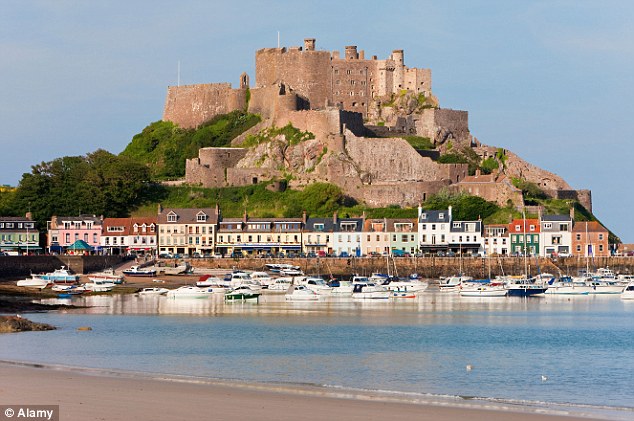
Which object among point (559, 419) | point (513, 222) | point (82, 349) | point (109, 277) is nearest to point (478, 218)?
point (513, 222)

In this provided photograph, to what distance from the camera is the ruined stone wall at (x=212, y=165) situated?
85.8 metres

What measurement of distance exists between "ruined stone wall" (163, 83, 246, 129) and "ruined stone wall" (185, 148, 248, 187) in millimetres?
5919

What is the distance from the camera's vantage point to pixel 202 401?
2030 centimetres

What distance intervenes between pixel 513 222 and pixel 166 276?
2392cm

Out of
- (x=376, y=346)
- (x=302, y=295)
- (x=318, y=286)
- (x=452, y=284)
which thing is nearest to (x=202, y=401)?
(x=376, y=346)

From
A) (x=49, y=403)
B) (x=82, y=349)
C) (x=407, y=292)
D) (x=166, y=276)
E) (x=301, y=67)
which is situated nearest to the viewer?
(x=49, y=403)

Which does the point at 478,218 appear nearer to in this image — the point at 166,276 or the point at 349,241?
the point at 349,241

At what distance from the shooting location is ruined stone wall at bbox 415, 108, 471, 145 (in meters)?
86.2

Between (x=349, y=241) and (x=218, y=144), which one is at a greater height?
(x=218, y=144)

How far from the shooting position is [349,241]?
3022 inches

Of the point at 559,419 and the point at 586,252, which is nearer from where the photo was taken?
the point at 559,419

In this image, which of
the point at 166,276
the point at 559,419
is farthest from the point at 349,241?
the point at 559,419

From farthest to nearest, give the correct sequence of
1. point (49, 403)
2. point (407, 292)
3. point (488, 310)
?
point (407, 292)
point (488, 310)
point (49, 403)

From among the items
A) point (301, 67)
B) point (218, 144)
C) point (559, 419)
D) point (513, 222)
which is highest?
point (301, 67)
